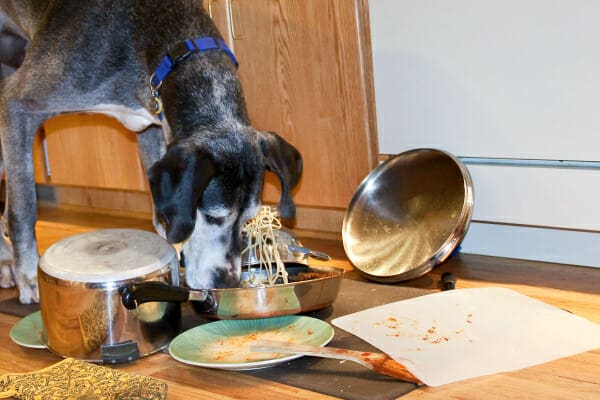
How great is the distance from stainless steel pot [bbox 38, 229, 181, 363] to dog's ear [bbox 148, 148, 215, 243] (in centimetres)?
13

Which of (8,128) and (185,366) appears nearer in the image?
(185,366)

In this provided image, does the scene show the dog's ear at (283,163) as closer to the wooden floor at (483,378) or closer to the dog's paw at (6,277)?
the wooden floor at (483,378)

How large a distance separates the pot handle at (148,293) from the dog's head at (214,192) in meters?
0.14

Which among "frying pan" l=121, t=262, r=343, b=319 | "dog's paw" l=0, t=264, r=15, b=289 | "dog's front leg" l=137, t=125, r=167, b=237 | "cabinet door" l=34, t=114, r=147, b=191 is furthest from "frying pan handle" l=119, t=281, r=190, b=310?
"cabinet door" l=34, t=114, r=147, b=191

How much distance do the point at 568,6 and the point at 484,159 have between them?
0.59 meters

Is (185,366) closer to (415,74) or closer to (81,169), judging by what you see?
(415,74)

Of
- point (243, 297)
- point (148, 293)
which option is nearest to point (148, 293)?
point (148, 293)

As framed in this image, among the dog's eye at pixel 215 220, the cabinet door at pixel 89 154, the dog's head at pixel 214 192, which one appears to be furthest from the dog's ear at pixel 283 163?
the cabinet door at pixel 89 154

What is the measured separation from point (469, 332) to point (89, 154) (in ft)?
8.55

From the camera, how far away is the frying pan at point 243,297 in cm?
216

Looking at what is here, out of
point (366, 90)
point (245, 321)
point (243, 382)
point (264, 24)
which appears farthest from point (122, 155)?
point (243, 382)

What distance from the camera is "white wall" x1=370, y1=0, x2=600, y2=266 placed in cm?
252

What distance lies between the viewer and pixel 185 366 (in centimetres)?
218

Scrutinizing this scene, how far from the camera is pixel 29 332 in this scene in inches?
97.5
